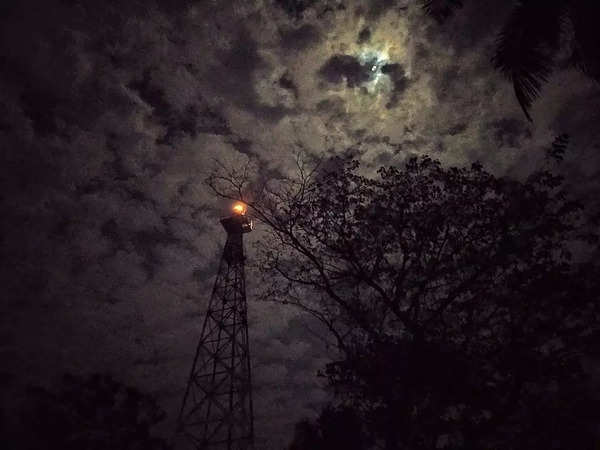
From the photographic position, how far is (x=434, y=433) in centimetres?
1097

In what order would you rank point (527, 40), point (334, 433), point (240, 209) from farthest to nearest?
point (334, 433), point (240, 209), point (527, 40)

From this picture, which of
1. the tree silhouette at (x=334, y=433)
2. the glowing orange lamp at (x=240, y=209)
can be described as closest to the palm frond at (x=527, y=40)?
the glowing orange lamp at (x=240, y=209)

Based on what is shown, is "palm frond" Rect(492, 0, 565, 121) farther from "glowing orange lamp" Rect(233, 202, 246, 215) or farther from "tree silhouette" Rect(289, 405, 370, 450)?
"tree silhouette" Rect(289, 405, 370, 450)

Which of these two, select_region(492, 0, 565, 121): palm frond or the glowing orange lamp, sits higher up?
the glowing orange lamp

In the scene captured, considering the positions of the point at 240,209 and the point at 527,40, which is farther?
the point at 240,209

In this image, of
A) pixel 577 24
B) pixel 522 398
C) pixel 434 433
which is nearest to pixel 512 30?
pixel 577 24

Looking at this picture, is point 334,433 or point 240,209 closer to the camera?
point 240,209

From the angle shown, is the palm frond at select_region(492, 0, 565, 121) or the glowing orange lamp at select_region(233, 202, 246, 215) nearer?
the palm frond at select_region(492, 0, 565, 121)

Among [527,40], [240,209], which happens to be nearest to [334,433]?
[240,209]

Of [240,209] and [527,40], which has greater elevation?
[240,209]

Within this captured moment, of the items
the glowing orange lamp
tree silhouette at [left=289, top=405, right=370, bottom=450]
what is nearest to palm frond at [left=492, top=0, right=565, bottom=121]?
the glowing orange lamp

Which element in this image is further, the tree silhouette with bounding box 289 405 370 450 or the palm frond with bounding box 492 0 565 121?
the tree silhouette with bounding box 289 405 370 450

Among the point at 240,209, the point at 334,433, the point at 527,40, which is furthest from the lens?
the point at 334,433

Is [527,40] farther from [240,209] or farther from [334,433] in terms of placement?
[334,433]
